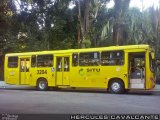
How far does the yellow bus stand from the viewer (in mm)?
22625

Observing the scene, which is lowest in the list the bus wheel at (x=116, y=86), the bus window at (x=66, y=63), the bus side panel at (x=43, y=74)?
the bus wheel at (x=116, y=86)

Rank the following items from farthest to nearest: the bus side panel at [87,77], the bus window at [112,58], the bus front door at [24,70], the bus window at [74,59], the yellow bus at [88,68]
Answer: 1. the bus front door at [24,70]
2. the bus window at [74,59]
3. the bus side panel at [87,77]
4. the bus window at [112,58]
5. the yellow bus at [88,68]

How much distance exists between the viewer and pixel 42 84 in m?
27.0

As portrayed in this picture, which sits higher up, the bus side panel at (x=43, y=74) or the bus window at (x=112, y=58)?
the bus window at (x=112, y=58)

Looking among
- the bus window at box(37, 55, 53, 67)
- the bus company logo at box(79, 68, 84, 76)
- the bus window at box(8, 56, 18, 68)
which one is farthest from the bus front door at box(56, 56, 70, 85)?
the bus window at box(8, 56, 18, 68)

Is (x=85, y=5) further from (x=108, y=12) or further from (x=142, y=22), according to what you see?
(x=142, y=22)

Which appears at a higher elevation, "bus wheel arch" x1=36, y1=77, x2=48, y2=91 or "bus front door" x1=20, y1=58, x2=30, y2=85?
"bus front door" x1=20, y1=58, x2=30, y2=85

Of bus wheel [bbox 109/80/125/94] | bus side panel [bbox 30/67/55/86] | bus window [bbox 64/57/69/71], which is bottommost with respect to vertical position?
bus wheel [bbox 109/80/125/94]

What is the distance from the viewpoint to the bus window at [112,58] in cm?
2314

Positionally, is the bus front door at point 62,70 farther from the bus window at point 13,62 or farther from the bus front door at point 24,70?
the bus window at point 13,62

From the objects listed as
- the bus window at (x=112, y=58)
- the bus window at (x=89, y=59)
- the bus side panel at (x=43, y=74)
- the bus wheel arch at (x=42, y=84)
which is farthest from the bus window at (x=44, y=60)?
the bus window at (x=112, y=58)

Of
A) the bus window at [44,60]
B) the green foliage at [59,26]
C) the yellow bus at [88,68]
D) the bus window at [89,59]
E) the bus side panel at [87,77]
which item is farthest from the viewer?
the green foliage at [59,26]

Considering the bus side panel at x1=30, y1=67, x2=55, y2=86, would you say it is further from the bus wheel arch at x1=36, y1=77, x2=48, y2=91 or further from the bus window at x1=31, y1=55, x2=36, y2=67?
the bus window at x1=31, y1=55, x2=36, y2=67

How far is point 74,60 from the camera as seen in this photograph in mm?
25281
